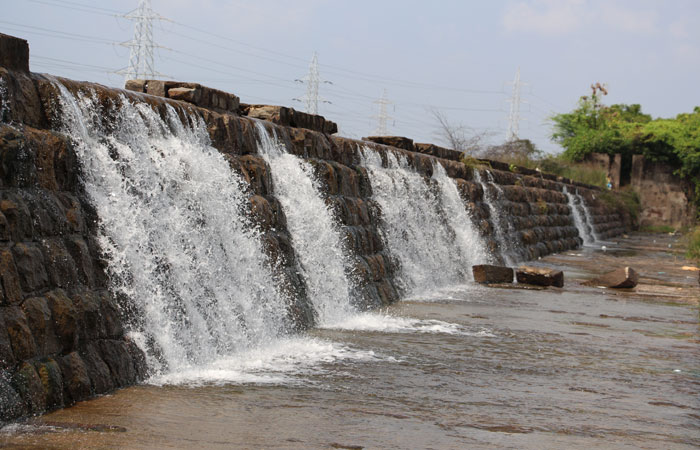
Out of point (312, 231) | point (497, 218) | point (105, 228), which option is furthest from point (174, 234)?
point (497, 218)

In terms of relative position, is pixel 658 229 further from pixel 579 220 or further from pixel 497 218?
pixel 497 218

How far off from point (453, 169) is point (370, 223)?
231 inches

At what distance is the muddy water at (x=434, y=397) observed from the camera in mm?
4605

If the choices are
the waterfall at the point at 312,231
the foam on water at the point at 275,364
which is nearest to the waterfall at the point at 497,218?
the waterfall at the point at 312,231

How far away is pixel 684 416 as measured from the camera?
5.57m

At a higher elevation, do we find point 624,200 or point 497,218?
point 624,200

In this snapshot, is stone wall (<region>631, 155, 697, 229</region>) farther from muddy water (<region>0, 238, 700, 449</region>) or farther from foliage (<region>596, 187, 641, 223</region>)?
muddy water (<region>0, 238, 700, 449</region>)

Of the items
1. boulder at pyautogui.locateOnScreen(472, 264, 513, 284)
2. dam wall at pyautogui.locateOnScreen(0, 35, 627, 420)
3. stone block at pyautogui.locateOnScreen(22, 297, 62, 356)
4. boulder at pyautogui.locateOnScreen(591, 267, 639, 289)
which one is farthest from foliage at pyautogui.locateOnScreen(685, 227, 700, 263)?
stone block at pyautogui.locateOnScreen(22, 297, 62, 356)

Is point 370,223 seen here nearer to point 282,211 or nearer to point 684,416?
point 282,211

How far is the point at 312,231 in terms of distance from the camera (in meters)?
9.73

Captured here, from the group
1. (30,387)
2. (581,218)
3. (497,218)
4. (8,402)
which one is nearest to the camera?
(8,402)

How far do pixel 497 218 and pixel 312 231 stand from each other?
1001cm

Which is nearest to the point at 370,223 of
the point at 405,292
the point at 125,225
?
the point at 405,292

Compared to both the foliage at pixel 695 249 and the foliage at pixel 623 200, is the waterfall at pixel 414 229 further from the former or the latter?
the foliage at pixel 623 200
